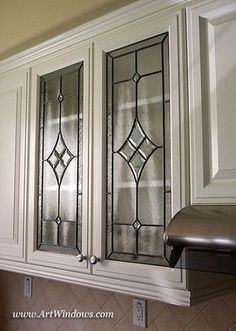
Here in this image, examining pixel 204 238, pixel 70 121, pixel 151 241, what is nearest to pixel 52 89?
pixel 70 121

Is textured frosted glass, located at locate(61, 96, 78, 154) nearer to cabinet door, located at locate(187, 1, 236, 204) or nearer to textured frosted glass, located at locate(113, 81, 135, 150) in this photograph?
textured frosted glass, located at locate(113, 81, 135, 150)

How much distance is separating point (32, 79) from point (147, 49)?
0.62m

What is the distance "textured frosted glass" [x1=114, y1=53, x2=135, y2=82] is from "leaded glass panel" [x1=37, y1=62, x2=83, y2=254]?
176 millimetres

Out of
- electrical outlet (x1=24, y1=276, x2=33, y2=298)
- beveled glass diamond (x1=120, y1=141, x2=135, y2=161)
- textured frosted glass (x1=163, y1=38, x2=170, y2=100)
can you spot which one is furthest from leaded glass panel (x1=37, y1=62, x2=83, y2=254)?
electrical outlet (x1=24, y1=276, x2=33, y2=298)

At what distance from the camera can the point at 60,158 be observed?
1.45 meters

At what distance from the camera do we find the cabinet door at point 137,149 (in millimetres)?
1102

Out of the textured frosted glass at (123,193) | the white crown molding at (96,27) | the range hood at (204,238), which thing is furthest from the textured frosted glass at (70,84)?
the range hood at (204,238)

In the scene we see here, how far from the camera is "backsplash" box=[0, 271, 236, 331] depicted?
4.52 ft

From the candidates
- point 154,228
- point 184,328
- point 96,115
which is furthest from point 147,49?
point 184,328

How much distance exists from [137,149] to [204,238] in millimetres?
417

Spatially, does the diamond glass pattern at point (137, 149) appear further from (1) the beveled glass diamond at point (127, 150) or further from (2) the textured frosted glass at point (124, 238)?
(2) the textured frosted glass at point (124, 238)

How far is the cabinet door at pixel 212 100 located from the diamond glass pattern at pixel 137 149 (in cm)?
17

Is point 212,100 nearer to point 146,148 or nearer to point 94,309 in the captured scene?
point 146,148

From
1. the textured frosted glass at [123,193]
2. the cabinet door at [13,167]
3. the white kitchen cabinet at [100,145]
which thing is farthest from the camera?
the cabinet door at [13,167]
